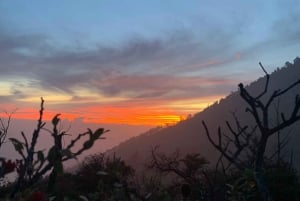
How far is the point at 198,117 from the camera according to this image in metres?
135

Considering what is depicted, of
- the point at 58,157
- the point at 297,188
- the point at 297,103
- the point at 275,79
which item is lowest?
the point at 297,188

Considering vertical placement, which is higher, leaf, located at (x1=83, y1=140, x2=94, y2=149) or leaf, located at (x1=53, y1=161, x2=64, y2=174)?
leaf, located at (x1=83, y1=140, x2=94, y2=149)

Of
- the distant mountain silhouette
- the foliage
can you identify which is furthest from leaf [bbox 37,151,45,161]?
→ the distant mountain silhouette

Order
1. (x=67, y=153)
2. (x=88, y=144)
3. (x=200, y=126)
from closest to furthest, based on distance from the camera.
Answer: (x=67, y=153)
(x=88, y=144)
(x=200, y=126)

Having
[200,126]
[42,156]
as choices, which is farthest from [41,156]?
[200,126]

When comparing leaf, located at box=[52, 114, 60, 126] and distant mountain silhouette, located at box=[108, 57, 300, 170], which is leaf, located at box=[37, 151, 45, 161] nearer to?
leaf, located at box=[52, 114, 60, 126]

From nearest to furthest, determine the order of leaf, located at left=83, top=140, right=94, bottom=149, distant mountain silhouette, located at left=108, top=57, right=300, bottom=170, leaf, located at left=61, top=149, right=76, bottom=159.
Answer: leaf, located at left=61, top=149, right=76, bottom=159 < leaf, located at left=83, top=140, right=94, bottom=149 < distant mountain silhouette, located at left=108, top=57, right=300, bottom=170

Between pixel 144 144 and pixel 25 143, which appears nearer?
pixel 25 143

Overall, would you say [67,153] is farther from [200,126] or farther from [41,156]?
[200,126]

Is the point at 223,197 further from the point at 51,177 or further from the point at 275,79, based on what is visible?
the point at 275,79

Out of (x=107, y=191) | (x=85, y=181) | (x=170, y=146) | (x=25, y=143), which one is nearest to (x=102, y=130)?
(x=25, y=143)

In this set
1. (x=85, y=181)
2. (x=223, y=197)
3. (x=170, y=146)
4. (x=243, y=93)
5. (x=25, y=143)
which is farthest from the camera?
(x=170, y=146)

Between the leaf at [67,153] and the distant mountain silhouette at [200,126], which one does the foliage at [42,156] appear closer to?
the leaf at [67,153]

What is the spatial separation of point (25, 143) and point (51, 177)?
7.3 inches
